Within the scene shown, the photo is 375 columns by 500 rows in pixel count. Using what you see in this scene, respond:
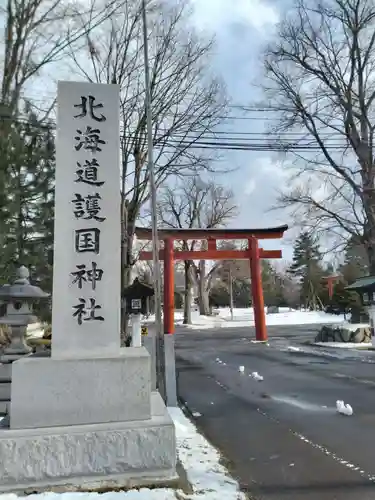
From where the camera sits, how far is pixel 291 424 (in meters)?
5.78

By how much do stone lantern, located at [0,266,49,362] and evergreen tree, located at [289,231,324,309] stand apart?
42.3 metres

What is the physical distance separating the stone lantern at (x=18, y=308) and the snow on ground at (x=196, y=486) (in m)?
4.93

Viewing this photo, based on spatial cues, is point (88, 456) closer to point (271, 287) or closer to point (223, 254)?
point (223, 254)

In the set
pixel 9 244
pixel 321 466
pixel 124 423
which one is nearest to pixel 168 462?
pixel 124 423

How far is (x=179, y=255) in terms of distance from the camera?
2111cm

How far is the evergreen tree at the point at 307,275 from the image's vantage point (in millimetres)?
50188

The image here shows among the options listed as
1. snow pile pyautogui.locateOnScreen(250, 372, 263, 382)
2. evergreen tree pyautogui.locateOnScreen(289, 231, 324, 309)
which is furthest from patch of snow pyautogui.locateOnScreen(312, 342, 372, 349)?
evergreen tree pyautogui.locateOnScreen(289, 231, 324, 309)

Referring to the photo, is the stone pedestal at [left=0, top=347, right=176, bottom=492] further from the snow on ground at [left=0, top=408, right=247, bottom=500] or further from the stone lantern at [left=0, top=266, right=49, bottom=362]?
the stone lantern at [left=0, top=266, right=49, bottom=362]

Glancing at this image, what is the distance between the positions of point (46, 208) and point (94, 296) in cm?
858

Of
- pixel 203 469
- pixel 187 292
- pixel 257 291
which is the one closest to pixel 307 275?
pixel 187 292

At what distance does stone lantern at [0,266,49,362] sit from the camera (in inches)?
330

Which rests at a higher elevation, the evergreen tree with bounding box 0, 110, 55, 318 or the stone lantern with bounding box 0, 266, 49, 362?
the evergreen tree with bounding box 0, 110, 55, 318

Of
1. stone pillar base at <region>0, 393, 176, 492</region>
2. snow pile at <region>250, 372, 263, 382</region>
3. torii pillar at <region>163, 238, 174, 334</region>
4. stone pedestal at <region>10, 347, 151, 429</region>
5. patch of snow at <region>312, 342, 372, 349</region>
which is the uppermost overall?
torii pillar at <region>163, 238, 174, 334</region>

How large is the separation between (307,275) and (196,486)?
5121 centimetres
